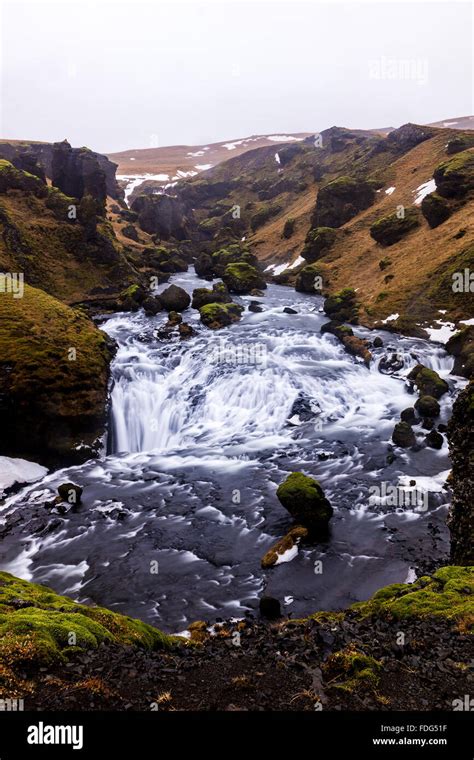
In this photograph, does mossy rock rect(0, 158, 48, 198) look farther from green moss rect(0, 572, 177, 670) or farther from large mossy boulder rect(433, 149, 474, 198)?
green moss rect(0, 572, 177, 670)

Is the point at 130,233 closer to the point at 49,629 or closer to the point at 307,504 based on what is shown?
the point at 307,504

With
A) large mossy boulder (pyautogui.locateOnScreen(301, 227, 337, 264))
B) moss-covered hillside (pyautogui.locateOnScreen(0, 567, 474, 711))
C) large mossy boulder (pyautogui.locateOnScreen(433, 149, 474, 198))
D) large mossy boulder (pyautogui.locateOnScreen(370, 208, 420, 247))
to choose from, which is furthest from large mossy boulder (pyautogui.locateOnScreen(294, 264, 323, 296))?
moss-covered hillside (pyautogui.locateOnScreen(0, 567, 474, 711))

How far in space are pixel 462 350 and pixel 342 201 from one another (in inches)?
1852

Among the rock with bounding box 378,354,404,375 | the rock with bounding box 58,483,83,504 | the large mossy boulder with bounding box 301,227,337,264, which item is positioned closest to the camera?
the rock with bounding box 58,483,83,504

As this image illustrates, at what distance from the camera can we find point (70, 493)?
774 inches

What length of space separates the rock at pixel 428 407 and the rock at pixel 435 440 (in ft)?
9.03

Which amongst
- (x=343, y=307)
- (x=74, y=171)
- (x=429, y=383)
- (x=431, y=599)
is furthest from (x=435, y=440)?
(x=74, y=171)

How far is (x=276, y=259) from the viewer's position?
252 ft

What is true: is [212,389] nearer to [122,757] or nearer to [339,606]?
[339,606]

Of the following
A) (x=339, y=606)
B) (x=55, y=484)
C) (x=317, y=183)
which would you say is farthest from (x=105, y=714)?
(x=317, y=183)

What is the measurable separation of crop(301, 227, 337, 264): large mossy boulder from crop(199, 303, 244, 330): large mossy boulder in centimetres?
2576

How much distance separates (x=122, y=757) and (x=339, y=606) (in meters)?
9.04

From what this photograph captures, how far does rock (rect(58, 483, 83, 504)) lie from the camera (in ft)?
64.3

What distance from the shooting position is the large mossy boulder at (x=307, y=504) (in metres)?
17.3
